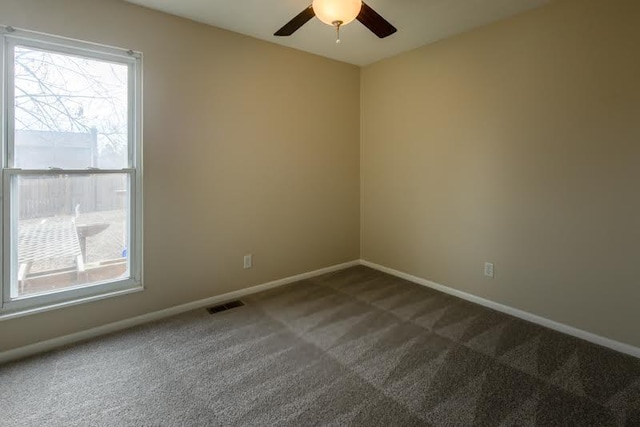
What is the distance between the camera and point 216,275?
10.2 feet

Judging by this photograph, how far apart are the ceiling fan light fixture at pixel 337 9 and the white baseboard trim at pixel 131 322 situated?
96.7 inches

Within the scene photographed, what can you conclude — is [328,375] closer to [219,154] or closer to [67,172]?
[219,154]

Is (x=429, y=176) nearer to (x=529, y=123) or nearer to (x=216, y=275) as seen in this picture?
(x=529, y=123)

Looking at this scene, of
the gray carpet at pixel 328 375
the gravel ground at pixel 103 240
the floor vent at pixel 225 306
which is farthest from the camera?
the floor vent at pixel 225 306

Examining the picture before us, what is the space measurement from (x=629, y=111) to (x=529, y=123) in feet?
1.94

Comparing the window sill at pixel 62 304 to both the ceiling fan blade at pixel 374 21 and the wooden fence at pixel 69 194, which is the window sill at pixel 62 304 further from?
the ceiling fan blade at pixel 374 21

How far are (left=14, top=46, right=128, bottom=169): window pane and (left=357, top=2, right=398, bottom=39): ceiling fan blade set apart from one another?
1.83 meters

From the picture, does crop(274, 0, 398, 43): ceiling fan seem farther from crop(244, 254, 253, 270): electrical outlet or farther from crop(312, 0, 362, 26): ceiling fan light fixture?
crop(244, 254, 253, 270): electrical outlet

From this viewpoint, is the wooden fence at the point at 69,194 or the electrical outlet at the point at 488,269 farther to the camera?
the electrical outlet at the point at 488,269

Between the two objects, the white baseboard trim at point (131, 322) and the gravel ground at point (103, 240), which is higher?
the gravel ground at point (103, 240)

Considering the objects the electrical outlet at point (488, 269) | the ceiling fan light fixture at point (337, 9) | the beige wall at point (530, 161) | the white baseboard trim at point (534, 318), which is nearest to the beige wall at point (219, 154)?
the beige wall at point (530, 161)

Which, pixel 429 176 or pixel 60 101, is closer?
pixel 60 101

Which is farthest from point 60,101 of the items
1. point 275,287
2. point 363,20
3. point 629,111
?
point 629,111

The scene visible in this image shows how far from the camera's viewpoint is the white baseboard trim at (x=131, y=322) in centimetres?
224
